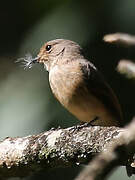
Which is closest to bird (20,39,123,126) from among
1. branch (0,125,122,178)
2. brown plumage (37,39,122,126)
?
brown plumage (37,39,122,126)

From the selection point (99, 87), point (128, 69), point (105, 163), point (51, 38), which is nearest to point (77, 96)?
point (99, 87)

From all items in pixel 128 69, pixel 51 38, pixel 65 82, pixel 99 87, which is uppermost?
pixel 128 69

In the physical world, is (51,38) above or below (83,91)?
above

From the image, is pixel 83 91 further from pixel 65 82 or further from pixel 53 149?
pixel 53 149

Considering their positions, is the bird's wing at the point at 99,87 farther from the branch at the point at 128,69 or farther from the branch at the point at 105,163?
the branch at the point at 105,163

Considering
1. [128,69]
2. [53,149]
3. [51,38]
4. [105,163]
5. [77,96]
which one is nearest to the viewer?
[105,163]

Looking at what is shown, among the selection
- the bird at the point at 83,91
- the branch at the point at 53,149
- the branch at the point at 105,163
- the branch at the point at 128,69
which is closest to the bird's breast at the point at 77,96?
A: the bird at the point at 83,91

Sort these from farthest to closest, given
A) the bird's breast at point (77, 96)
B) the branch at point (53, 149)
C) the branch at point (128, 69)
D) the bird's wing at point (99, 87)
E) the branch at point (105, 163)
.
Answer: the bird's wing at point (99, 87)
the bird's breast at point (77, 96)
the branch at point (53, 149)
the branch at point (128, 69)
the branch at point (105, 163)
